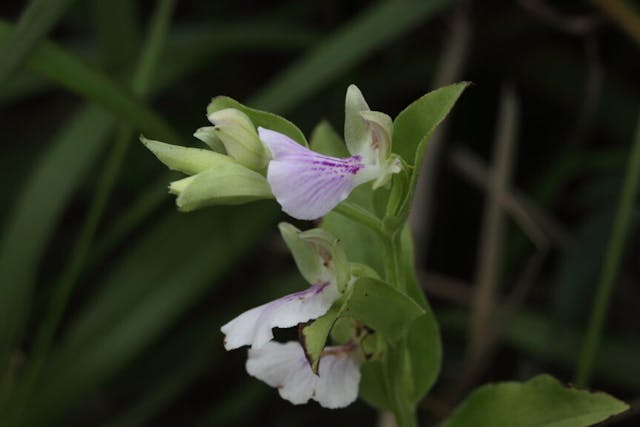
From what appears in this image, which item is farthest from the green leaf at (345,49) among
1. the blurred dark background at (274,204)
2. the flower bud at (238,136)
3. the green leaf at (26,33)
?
the flower bud at (238,136)

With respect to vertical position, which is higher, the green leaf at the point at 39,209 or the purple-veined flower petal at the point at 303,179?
the green leaf at the point at 39,209

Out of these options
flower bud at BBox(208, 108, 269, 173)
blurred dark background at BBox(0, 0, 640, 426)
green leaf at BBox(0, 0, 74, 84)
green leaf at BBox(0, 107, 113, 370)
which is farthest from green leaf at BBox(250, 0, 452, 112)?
flower bud at BBox(208, 108, 269, 173)

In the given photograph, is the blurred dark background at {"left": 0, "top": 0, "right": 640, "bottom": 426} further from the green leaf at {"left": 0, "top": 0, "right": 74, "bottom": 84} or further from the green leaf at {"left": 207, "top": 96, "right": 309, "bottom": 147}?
the green leaf at {"left": 207, "top": 96, "right": 309, "bottom": 147}

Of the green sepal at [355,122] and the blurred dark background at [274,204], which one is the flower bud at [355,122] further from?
the blurred dark background at [274,204]

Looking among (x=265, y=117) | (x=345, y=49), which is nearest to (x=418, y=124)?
(x=265, y=117)

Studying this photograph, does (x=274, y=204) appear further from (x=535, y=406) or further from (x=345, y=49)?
(x=535, y=406)

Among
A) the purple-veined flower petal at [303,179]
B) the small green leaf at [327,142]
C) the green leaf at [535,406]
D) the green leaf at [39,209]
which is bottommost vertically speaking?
the green leaf at [535,406]

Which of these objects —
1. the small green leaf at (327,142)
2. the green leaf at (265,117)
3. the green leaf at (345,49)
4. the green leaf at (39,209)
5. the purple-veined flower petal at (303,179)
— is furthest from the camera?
the green leaf at (345,49)
